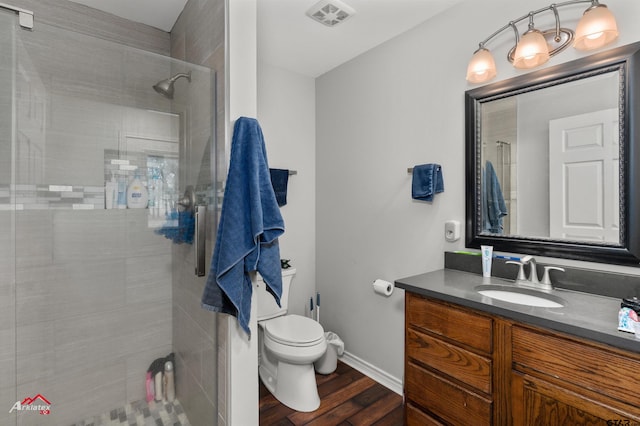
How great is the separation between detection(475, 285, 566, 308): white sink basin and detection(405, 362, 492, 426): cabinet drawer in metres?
0.43

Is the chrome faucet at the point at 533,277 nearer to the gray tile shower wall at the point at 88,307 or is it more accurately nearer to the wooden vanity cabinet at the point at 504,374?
the wooden vanity cabinet at the point at 504,374

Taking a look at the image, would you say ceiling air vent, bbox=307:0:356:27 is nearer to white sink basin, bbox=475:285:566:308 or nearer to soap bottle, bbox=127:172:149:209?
soap bottle, bbox=127:172:149:209

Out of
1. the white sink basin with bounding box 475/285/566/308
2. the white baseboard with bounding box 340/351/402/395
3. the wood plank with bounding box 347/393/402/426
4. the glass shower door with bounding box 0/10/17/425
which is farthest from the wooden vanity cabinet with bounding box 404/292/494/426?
the glass shower door with bounding box 0/10/17/425

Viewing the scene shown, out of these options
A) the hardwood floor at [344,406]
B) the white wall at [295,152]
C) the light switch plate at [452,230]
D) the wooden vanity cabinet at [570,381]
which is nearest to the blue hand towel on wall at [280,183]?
the white wall at [295,152]

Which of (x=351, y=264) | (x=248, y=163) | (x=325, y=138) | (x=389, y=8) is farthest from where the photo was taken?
(x=325, y=138)

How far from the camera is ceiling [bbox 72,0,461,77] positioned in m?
1.86

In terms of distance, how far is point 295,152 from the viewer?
109 inches

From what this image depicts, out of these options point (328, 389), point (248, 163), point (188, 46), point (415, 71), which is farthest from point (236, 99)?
point (328, 389)

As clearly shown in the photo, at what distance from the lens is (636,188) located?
123cm

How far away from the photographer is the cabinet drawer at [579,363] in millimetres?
900

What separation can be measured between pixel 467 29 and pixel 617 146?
39.3 inches

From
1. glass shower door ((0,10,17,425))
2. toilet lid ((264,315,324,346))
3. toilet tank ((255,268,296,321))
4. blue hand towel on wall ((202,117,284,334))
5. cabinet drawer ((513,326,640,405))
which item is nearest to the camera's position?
cabinet drawer ((513,326,640,405))

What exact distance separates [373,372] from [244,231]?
1639mm

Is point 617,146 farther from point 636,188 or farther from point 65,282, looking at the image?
point 65,282
